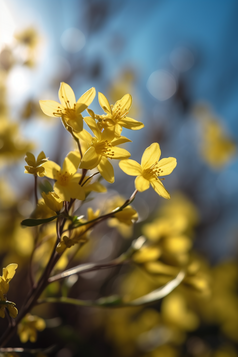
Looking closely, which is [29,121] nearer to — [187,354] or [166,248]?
[166,248]

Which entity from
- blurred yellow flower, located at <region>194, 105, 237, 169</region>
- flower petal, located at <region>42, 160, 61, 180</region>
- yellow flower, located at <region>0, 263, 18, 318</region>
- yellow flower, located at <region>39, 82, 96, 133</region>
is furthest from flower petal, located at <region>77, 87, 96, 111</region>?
blurred yellow flower, located at <region>194, 105, 237, 169</region>

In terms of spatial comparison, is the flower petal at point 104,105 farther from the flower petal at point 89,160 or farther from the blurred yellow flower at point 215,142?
the blurred yellow flower at point 215,142

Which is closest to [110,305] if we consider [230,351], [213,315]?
[230,351]

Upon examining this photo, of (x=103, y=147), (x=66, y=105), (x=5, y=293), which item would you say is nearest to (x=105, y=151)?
(x=103, y=147)

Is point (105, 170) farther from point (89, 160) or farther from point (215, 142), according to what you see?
point (215, 142)

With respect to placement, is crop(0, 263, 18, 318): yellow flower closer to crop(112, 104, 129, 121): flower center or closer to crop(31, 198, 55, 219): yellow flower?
crop(31, 198, 55, 219): yellow flower
